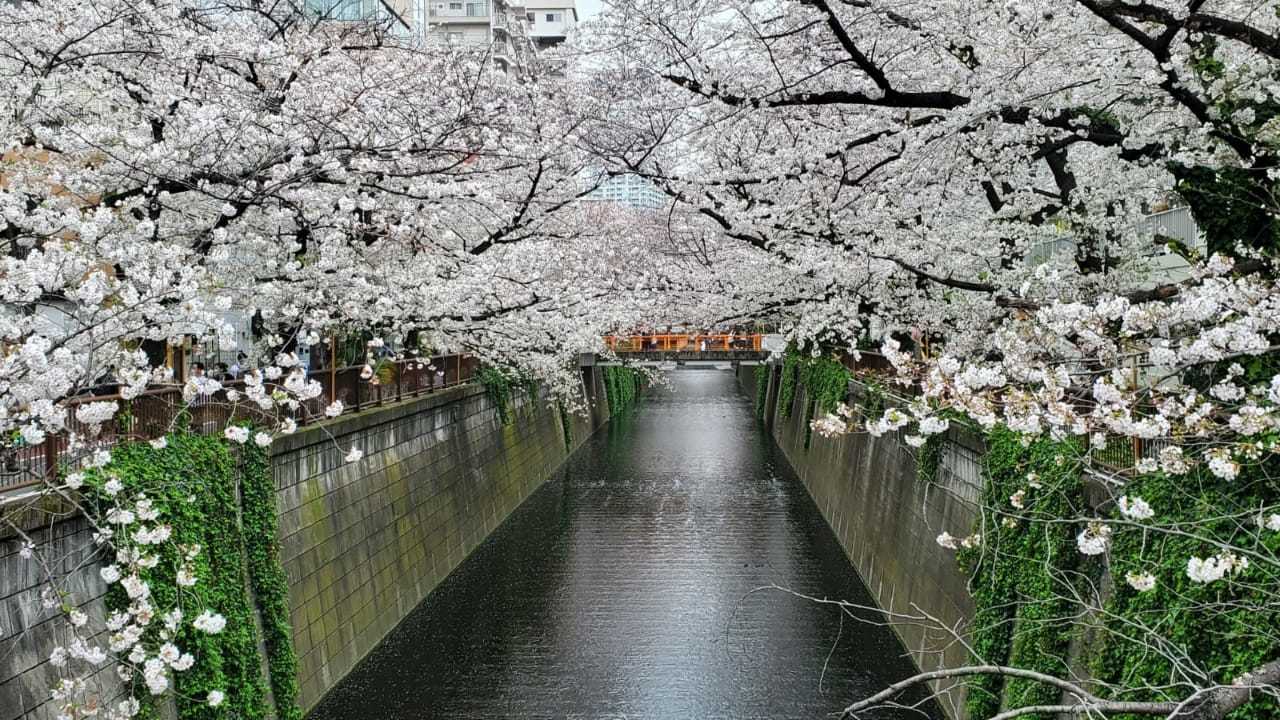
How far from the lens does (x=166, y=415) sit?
8844mm

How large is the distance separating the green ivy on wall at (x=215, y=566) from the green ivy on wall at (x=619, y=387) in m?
37.1

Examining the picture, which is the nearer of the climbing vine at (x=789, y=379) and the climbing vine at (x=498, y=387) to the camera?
the climbing vine at (x=498, y=387)

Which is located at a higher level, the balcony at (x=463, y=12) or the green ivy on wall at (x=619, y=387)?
the balcony at (x=463, y=12)

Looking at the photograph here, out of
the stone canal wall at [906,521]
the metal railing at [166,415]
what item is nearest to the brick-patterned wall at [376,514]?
the metal railing at [166,415]

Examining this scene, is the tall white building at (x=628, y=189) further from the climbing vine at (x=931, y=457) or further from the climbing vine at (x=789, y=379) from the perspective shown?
the climbing vine at (x=789, y=379)

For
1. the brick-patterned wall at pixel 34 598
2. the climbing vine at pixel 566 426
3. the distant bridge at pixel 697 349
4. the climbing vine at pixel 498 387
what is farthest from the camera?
the distant bridge at pixel 697 349

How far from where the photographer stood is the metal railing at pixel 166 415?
23.1 ft

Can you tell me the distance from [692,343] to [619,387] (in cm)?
466

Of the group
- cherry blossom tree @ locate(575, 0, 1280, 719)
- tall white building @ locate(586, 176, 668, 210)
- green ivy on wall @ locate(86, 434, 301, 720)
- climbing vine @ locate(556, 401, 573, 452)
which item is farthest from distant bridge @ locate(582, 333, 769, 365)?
green ivy on wall @ locate(86, 434, 301, 720)

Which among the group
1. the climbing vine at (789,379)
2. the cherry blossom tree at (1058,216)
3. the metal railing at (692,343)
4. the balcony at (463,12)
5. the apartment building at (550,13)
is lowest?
the climbing vine at (789,379)

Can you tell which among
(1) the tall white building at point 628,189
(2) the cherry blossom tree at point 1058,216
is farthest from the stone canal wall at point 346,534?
(2) the cherry blossom tree at point 1058,216

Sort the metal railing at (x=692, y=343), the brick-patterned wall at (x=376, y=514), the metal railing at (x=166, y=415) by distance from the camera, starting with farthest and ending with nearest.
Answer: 1. the metal railing at (x=692, y=343)
2. the brick-patterned wall at (x=376, y=514)
3. the metal railing at (x=166, y=415)

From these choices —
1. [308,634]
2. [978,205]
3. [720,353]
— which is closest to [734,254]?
[978,205]

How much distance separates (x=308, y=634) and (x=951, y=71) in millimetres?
9876
